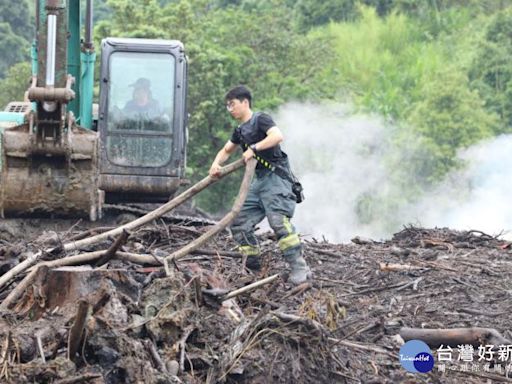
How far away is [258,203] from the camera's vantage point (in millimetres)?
8984

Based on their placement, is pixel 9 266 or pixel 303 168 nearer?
pixel 9 266

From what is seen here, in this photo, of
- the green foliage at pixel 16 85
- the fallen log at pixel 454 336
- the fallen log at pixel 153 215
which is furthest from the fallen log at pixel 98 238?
the green foliage at pixel 16 85

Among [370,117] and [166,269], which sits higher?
[166,269]

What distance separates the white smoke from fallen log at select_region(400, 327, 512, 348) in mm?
16838

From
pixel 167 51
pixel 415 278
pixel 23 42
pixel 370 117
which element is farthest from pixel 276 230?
pixel 23 42

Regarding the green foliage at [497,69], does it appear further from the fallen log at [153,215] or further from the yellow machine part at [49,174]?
the fallen log at [153,215]

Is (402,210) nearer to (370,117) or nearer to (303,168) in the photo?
(303,168)

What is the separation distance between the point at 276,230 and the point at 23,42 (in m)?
32.8

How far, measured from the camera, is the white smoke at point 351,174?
25594 millimetres

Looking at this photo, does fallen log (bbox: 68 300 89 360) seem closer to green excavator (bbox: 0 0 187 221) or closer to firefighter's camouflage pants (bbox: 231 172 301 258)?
firefighter's camouflage pants (bbox: 231 172 301 258)

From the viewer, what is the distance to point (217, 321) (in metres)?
6.58

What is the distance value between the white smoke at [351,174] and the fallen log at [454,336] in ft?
55.2

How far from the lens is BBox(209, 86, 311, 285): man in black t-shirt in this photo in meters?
8.77

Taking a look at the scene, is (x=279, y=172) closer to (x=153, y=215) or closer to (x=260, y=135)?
(x=260, y=135)
